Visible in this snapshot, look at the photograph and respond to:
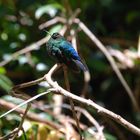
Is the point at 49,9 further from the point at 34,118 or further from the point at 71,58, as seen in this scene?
the point at 71,58

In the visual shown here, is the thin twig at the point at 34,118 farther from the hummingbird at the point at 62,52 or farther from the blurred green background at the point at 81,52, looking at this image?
the hummingbird at the point at 62,52

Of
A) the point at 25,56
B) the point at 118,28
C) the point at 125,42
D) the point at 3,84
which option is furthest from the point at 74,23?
the point at 118,28

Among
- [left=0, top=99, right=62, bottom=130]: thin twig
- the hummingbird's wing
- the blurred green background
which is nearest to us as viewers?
the hummingbird's wing

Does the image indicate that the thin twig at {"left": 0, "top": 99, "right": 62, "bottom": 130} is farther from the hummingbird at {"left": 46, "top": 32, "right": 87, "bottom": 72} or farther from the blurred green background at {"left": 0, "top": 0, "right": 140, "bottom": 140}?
the hummingbird at {"left": 46, "top": 32, "right": 87, "bottom": 72}

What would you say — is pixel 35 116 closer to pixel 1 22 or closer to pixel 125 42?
pixel 1 22

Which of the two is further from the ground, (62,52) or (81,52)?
(81,52)

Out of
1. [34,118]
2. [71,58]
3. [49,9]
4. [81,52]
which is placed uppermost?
[49,9]

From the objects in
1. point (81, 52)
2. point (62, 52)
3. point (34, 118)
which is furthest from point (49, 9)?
point (62, 52)

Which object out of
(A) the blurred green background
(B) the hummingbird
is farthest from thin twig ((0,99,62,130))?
(B) the hummingbird
